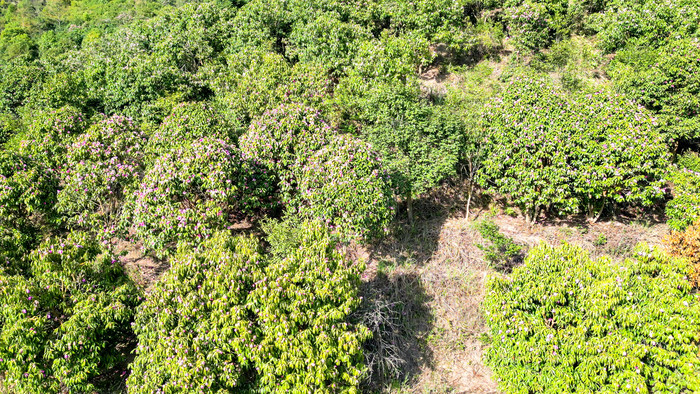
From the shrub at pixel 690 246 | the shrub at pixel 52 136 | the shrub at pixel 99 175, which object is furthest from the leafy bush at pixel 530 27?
the shrub at pixel 52 136

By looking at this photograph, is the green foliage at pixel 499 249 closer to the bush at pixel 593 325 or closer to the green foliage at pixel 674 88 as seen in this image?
the bush at pixel 593 325

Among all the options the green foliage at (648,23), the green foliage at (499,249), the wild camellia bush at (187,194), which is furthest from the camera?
the green foliage at (648,23)

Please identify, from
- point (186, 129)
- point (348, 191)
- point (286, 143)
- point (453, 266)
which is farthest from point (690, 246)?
point (186, 129)

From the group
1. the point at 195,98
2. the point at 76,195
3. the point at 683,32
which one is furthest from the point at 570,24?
the point at 76,195

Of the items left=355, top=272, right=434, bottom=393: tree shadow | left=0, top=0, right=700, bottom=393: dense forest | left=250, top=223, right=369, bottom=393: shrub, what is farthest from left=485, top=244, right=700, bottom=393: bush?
left=250, top=223, right=369, bottom=393: shrub

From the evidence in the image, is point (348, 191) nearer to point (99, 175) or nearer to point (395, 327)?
point (395, 327)
